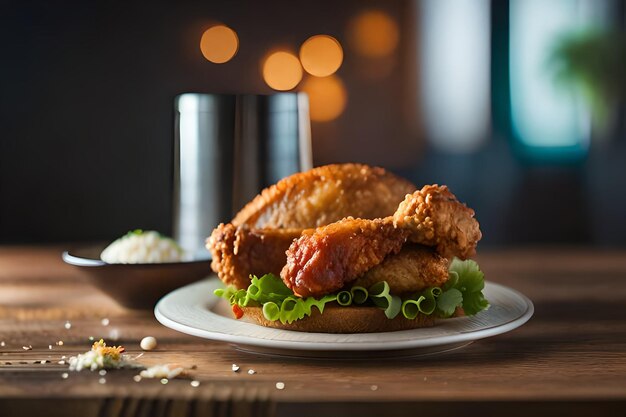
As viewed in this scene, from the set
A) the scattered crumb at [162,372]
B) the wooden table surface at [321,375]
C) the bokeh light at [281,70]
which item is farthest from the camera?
the bokeh light at [281,70]

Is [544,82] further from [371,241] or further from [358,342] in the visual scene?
[358,342]

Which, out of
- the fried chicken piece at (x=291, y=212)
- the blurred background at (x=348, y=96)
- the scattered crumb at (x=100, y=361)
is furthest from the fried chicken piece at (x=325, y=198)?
the blurred background at (x=348, y=96)

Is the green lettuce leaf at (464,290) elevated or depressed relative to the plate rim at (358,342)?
elevated

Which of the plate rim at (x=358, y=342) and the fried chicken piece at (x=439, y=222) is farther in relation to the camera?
the fried chicken piece at (x=439, y=222)

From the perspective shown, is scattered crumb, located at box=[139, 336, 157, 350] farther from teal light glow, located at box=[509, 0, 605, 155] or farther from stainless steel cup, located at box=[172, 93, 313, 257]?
teal light glow, located at box=[509, 0, 605, 155]

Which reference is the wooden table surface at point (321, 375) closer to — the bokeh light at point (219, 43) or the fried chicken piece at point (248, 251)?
the fried chicken piece at point (248, 251)

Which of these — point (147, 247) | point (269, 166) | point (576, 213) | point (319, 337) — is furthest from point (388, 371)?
point (576, 213)

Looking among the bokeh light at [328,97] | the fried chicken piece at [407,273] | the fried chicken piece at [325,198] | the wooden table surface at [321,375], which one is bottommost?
the wooden table surface at [321,375]

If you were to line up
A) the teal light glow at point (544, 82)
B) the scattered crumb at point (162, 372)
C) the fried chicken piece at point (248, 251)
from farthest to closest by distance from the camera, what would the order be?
the teal light glow at point (544, 82)
the fried chicken piece at point (248, 251)
the scattered crumb at point (162, 372)
